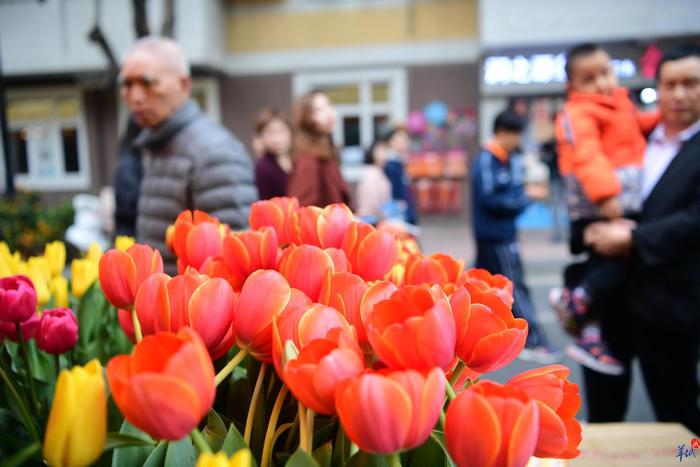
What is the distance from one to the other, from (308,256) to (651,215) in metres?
1.61

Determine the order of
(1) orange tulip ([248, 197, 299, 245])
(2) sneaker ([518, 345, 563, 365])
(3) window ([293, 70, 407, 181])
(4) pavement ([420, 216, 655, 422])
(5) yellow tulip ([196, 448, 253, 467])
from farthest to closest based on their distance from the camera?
1. (3) window ([293, 70, 407, 181])
2. (2) sneaker ([518, 345, 563, 365])
3. (4) pavement ([420, 216, 655, 422])
4. (1) orange tulip ([248, 197, 299, 245])
5. (5) yellow tulip ([196, 448, 253, 467])

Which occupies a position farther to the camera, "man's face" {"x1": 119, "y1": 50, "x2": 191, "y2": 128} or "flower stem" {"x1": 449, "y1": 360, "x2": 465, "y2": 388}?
"man's face" {"x1": 119, "y1": 50, "x2": 191, "y2": 128}

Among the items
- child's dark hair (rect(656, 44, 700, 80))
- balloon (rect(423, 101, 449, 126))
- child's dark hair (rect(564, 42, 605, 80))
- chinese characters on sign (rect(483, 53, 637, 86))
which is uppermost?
chinese characters on sign (rect(483, 53, 637, 86))

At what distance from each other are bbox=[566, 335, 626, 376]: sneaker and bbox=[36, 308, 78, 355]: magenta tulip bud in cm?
188

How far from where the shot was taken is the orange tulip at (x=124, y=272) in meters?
0.55

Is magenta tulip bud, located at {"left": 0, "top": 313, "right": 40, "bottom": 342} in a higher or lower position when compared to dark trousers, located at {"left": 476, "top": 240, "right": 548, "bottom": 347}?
higher

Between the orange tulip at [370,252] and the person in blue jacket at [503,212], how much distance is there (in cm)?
340

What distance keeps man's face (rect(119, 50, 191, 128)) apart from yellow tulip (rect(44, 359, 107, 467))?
1.64m

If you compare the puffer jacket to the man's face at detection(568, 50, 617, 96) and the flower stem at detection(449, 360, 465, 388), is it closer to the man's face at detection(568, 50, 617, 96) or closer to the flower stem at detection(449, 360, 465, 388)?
the man's face at detection(568, 50, 617, 96)

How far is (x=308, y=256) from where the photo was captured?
539mm

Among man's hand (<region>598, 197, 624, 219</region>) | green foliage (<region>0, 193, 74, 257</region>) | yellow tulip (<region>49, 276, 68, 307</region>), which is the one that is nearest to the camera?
yellow tulip (<region>49, 276, 68, 307</region>)

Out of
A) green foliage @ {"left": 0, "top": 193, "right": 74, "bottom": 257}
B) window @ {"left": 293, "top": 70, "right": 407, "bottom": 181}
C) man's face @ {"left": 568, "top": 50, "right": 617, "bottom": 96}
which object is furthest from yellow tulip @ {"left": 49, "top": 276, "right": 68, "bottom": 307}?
window @ {"left": 293, "top": 70, "right": 407, "bottom": 181}

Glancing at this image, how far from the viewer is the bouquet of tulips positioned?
36 centimetres

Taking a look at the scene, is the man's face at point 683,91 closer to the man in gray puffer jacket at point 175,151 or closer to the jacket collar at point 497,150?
the man in gray puffer jacket at point 175,151
